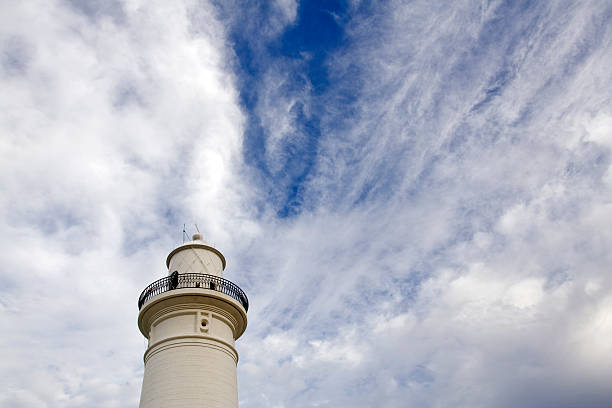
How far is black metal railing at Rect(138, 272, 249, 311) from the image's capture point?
1945 centimetres

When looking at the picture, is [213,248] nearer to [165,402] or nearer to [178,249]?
[178,249]

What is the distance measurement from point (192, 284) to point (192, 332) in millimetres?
1961

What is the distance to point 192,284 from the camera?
19500 mm

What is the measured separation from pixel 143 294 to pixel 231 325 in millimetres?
3569

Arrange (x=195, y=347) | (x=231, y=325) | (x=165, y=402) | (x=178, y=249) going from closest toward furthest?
(x=165, y=402)
(x=195, y=347)
(x=231, y=325)
(x=178, y=249)

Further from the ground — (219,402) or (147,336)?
(147,336)

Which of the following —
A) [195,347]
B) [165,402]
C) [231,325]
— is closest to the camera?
[165,402]

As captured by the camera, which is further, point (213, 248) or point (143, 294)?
point (213, 248)

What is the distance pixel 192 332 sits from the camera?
59.9 feet

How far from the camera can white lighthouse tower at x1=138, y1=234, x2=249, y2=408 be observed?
56.2 ft

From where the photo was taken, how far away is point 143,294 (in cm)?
1978

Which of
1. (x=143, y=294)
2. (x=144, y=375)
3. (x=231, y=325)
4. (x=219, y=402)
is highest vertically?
(x=143, y=294)

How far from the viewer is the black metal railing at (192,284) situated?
19453 millimetres

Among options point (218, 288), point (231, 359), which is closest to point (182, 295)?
point (218, 288)
